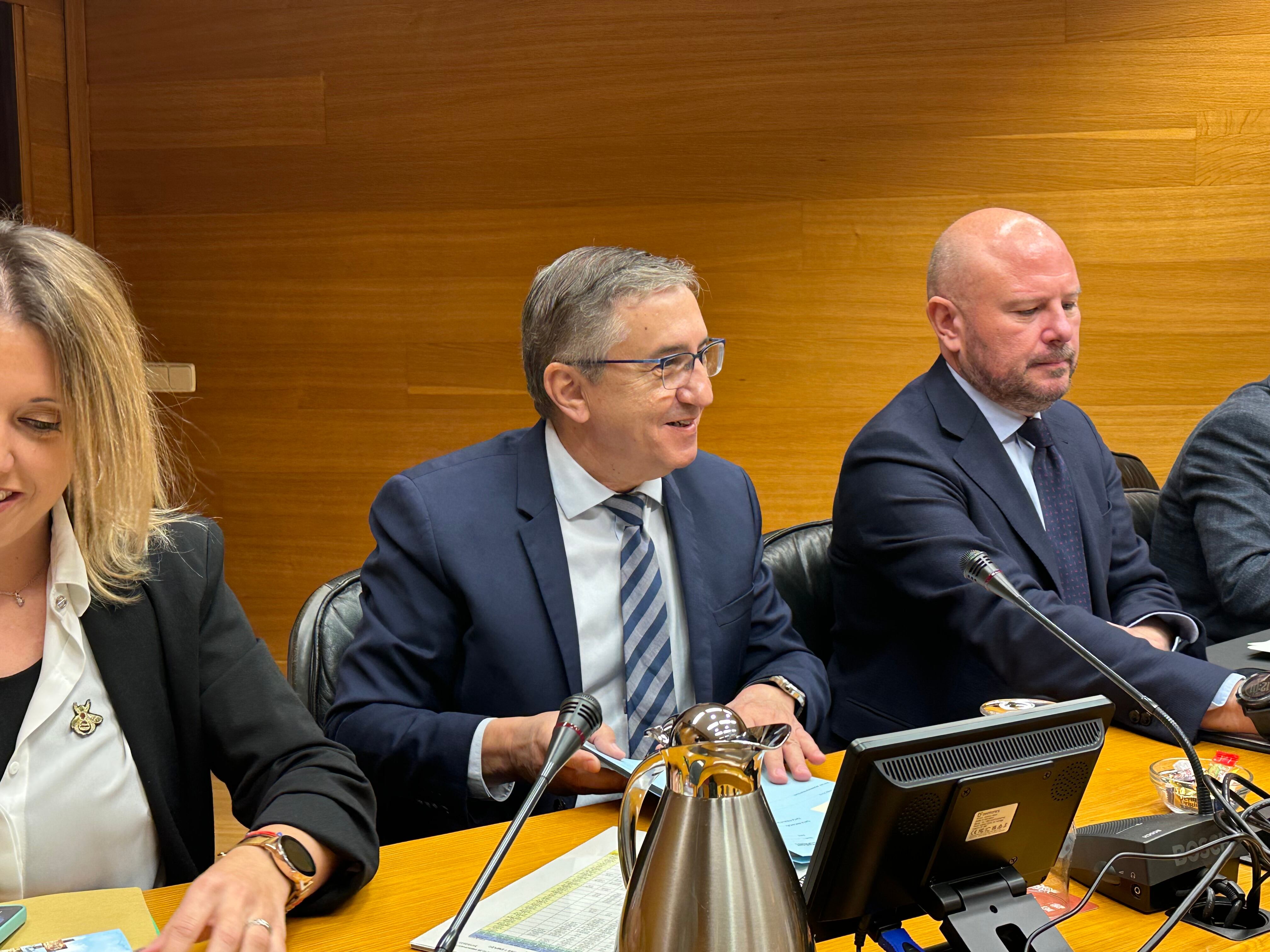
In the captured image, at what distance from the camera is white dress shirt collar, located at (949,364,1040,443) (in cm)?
243

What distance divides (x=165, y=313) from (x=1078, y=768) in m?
3.79

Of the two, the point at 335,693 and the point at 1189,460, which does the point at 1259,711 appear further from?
the point at 335,693

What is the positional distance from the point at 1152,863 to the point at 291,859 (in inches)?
33.8

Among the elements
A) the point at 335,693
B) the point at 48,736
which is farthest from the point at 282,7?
the point at 48,736

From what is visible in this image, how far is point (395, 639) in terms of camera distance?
183 cm

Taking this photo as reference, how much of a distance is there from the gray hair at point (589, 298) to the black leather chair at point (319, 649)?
19.1 inches

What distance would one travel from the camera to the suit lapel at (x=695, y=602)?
6.49ft

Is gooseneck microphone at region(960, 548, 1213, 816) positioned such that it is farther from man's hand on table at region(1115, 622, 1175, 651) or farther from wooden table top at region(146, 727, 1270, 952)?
man's hand on table at region(1115, 622, 1175, 651)

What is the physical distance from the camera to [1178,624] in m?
2.32

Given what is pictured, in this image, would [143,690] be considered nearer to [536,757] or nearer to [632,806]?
[536,757]

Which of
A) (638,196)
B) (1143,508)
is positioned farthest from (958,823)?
(638,196)

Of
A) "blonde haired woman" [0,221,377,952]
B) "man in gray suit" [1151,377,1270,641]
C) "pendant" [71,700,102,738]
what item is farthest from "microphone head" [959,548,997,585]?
"man in gray suit" [1151,377,1270,641]

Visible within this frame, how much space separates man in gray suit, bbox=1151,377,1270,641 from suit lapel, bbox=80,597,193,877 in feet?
7.10

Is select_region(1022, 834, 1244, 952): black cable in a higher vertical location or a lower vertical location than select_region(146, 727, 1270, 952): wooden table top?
higher
